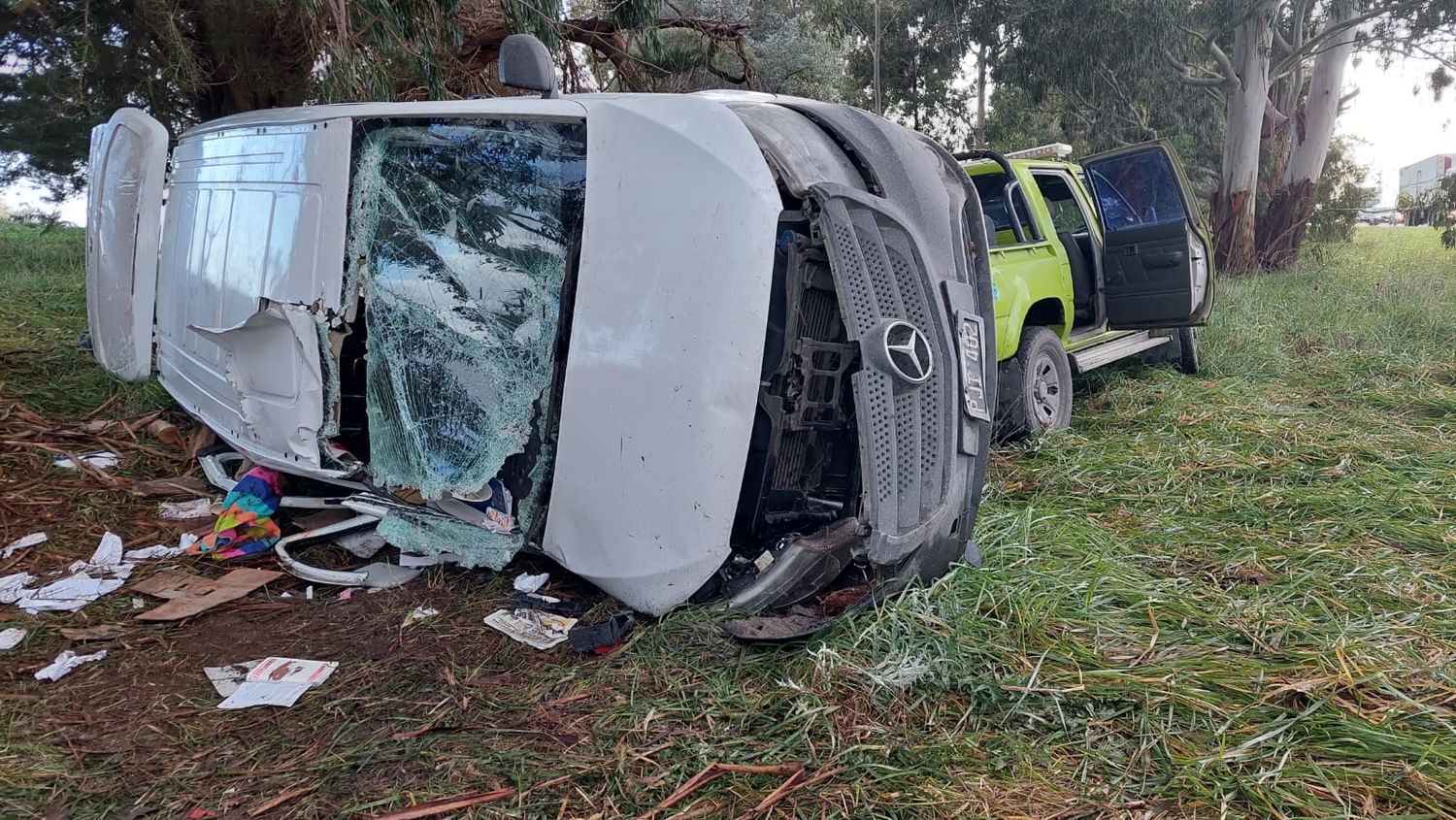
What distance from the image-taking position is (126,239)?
4.92m

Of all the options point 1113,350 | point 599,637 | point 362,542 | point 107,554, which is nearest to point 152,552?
point 107,554

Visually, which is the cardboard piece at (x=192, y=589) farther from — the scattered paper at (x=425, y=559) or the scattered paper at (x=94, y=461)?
the scattered paper at (x=94, y=461)

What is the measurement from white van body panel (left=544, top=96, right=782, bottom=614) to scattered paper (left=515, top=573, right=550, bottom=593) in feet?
1.49

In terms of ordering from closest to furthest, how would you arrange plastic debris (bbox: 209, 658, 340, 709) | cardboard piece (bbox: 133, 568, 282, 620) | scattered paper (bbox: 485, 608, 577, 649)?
plastic debris (bbox: 209, 658, 340, 709)
scattered paper (bbox: 485, 608, 577, 649)
cardboard piece (bbox: 133, 568, 282, 620)

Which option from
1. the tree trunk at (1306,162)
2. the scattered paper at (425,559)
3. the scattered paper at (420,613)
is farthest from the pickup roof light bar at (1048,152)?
the tree trunk at (1306,162)

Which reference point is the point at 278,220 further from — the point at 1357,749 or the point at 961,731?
the point at 1357,749

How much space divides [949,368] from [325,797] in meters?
2.15

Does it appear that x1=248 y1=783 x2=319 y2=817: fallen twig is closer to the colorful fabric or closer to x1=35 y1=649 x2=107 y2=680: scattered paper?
x1=35 y1=649 x2=107 y2=680: scattered paper

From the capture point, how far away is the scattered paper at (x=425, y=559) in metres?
3.35

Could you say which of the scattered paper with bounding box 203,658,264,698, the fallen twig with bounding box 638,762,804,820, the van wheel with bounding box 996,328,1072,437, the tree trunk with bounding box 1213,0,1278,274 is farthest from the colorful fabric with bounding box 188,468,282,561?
the tree trunk with bounding box 1213,0,1278,274

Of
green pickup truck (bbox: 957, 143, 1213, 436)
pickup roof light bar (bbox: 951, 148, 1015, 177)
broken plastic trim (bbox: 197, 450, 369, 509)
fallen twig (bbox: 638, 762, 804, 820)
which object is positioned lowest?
fallen twig (bbox: 638, 762, 804, 820)

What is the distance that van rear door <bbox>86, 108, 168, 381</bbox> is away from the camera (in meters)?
4.85

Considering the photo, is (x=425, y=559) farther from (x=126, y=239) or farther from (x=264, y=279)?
(x=126, y=239)

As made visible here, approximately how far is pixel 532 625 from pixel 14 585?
207 centimetres
